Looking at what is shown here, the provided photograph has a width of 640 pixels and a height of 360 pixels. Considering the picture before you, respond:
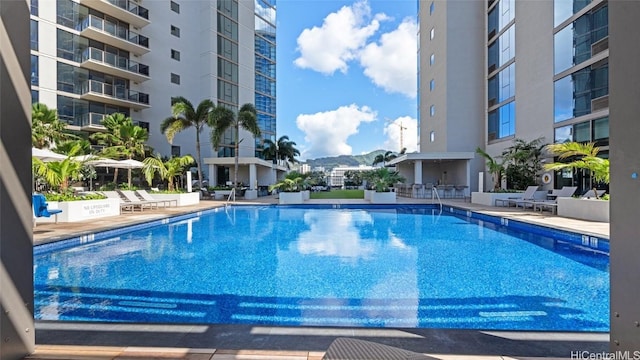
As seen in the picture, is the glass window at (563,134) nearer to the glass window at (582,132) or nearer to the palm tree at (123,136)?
the glass window at (582,132)

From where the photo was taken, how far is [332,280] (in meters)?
5.29

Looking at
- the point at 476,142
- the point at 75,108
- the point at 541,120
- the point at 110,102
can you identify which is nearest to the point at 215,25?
the point at 110,102

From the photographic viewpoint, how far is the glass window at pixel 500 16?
20059mm

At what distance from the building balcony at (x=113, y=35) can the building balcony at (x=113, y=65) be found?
3.29 feet

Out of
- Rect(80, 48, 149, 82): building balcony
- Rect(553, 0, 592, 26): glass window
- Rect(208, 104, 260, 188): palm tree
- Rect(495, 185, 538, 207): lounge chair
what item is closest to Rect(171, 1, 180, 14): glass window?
Rect(80, 48, 149, 82): building balcony

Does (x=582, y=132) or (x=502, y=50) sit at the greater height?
(x=502, y=50)

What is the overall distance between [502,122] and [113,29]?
28998 millimetres

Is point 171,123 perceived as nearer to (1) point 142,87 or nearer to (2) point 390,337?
(1) point 142,87

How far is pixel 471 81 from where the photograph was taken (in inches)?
929

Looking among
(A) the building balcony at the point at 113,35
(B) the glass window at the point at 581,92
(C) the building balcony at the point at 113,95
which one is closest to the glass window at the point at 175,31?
(A) the building balcony at the point at 113,35

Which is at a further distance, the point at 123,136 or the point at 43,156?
the point at 123,136

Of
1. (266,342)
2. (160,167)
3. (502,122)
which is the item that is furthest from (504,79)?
(266,342)

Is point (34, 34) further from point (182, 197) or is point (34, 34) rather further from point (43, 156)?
point (43, 156)

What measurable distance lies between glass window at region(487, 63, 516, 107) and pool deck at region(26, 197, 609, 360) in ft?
69.7
